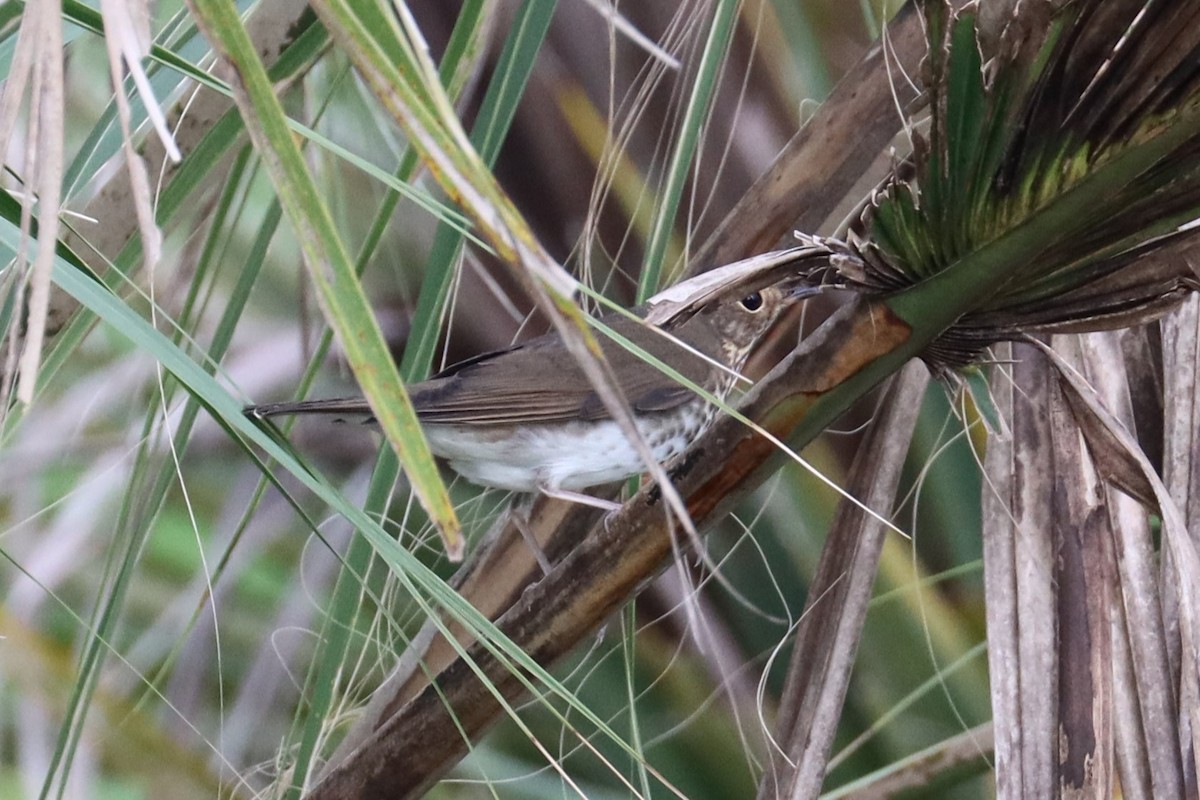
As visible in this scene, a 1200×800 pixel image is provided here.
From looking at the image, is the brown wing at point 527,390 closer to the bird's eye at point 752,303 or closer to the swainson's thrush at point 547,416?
the swainson's thrush at point 547,416

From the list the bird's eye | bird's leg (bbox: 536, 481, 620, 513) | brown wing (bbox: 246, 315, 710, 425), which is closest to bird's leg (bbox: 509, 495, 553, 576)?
bird's leg (bbox: 536, 481, 620, 513)

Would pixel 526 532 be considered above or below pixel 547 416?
below

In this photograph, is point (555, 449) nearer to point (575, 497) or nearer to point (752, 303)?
point (575, 497)

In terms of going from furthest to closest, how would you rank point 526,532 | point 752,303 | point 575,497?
point 752,303, point 575,497, point 526,532

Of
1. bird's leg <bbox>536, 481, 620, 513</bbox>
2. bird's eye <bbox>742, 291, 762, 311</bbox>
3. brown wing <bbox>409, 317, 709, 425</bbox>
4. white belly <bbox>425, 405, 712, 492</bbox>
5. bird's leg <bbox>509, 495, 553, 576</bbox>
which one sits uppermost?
bird's eye <bbox>742, 291, 762, 311</bbox>

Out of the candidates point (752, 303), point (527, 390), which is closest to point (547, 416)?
point (527, 390)

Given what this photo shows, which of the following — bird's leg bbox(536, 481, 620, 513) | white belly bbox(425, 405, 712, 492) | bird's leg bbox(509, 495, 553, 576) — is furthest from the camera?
white belly bbox(425, 405, 712, 492)

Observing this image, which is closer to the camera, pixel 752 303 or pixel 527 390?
pixel 527 390

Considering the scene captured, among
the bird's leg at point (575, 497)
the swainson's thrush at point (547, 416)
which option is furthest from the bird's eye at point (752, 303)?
the bird's leg at point (575, 497)

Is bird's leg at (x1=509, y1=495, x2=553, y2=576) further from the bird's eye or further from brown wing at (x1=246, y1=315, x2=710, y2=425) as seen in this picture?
the bird's eye
